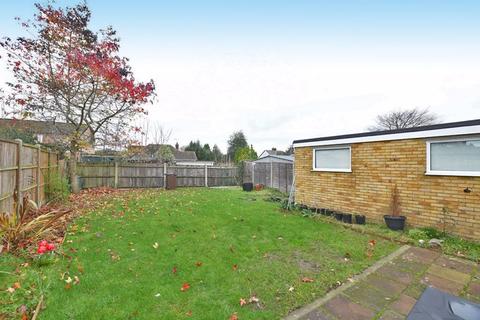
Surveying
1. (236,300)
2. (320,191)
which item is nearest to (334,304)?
(236,300)

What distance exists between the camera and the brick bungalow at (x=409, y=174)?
4.76 meters

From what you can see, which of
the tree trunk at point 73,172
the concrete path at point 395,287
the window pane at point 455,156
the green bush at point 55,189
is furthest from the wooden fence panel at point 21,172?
the window pane at point 455,156

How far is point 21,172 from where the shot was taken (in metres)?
4.99

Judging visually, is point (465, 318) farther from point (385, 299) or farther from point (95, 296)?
point (95, 296)

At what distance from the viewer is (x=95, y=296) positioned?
2648mm

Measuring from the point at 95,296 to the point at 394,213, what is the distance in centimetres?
643

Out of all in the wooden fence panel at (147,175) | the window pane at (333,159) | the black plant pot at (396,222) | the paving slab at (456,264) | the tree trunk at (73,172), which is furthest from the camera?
the wooden fence panel at (147,175)

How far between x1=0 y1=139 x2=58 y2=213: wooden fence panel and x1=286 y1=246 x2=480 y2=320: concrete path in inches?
206

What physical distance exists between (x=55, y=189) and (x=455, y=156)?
11.1 metres

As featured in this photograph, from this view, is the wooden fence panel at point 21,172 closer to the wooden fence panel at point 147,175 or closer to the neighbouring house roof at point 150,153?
the wooden fence panel at point 147,175

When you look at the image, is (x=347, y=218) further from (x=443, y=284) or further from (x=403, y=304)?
(x=403, y=304)

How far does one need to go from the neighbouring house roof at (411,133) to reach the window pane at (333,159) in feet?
1.01

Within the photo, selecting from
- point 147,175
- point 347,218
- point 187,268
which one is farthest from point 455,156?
point 147,175

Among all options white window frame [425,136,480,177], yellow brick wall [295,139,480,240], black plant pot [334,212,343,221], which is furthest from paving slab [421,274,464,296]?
black plant pot [334,212,343,221]
